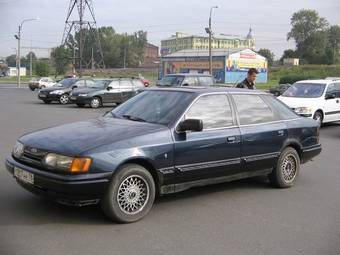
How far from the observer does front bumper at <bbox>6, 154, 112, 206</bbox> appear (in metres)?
5.03

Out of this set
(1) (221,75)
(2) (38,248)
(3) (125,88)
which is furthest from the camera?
(1) (221,75)

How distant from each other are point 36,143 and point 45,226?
93 cm

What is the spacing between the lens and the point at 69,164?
5086 mm

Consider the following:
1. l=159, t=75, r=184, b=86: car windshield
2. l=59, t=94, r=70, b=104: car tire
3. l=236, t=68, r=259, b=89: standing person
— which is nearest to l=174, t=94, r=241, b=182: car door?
l=236, t=68, r=259, b=89: standing person

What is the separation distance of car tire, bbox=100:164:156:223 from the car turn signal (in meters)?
0.35

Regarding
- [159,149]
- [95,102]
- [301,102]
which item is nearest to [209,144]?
[159,149]

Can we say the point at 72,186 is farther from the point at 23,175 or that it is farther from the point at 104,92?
the point at 104,92

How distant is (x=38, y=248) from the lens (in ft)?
14.8

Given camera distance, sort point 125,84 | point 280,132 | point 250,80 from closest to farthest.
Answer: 1. point 280,132
2. point 250,80
3. point 125,84

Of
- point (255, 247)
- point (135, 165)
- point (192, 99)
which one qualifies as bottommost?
point (255, 247)

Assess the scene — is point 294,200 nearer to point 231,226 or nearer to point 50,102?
point 231,226

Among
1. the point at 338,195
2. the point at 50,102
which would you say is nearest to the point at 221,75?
the point at 50,102

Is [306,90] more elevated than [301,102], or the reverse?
[306,90]

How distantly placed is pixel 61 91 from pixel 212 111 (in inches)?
848
